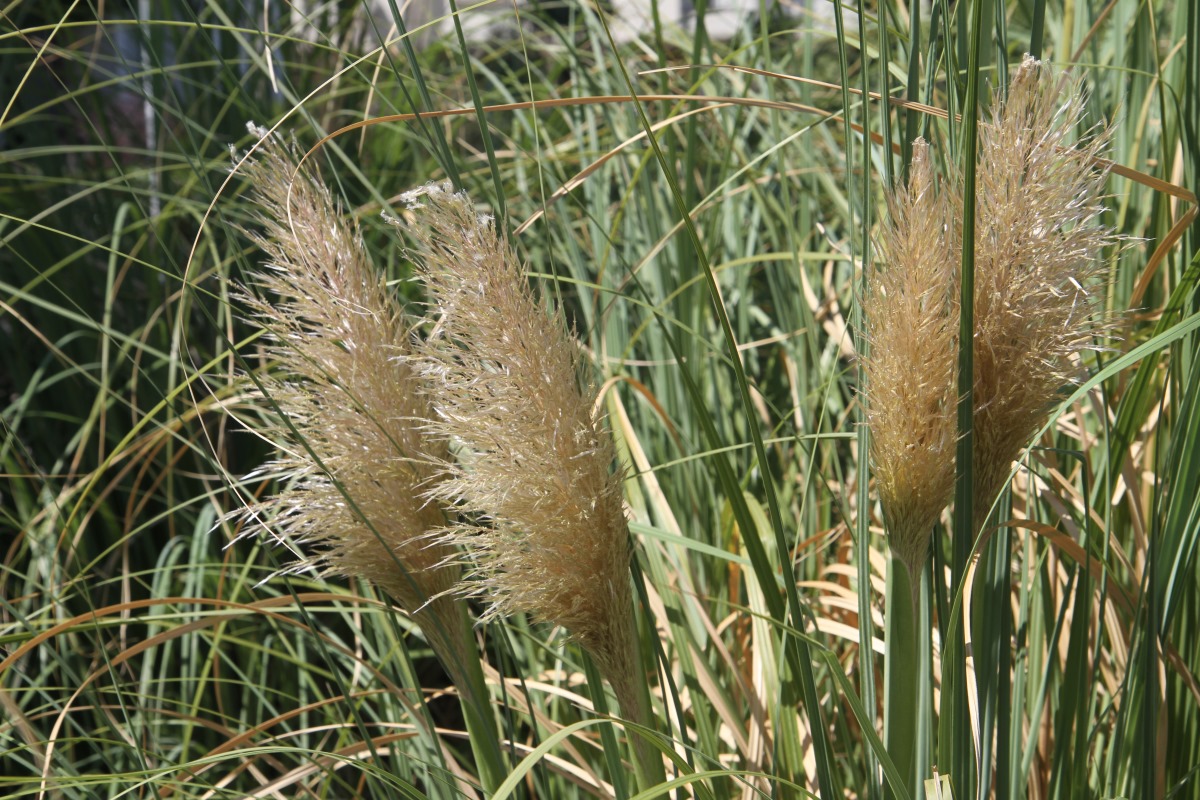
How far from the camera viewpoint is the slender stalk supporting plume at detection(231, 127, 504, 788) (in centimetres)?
71

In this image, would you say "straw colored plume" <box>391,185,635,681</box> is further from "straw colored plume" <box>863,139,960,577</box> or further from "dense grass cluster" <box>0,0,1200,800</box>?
"straw colored plume" <box>863,139,960,577</box>

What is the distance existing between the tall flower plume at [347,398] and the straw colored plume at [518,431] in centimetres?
5

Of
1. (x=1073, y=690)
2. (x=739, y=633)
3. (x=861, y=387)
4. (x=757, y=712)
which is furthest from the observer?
→ (x=739, y=633)

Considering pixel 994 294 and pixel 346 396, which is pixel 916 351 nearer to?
pixel 994 294

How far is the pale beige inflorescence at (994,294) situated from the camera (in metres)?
0.64

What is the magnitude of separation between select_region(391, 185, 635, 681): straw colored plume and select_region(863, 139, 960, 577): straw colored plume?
19 cm

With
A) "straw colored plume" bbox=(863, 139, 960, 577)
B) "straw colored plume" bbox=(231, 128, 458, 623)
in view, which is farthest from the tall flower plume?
"straw colored plume" bbox=(863, 139, 960, 577)

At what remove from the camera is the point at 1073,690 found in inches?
34.5

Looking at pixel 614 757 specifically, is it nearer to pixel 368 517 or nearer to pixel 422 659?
pixel 368 517

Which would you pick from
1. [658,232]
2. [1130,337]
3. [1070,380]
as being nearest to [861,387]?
[1070,380]

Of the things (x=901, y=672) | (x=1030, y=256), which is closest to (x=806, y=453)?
(x=901, y=672)

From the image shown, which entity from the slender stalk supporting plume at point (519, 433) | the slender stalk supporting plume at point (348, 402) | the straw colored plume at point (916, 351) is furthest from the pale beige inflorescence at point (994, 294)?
the slender stalk supporting plume at point (348, 402)

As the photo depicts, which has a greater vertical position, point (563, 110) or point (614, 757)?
point (563, 110)

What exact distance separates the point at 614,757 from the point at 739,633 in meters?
0.52
